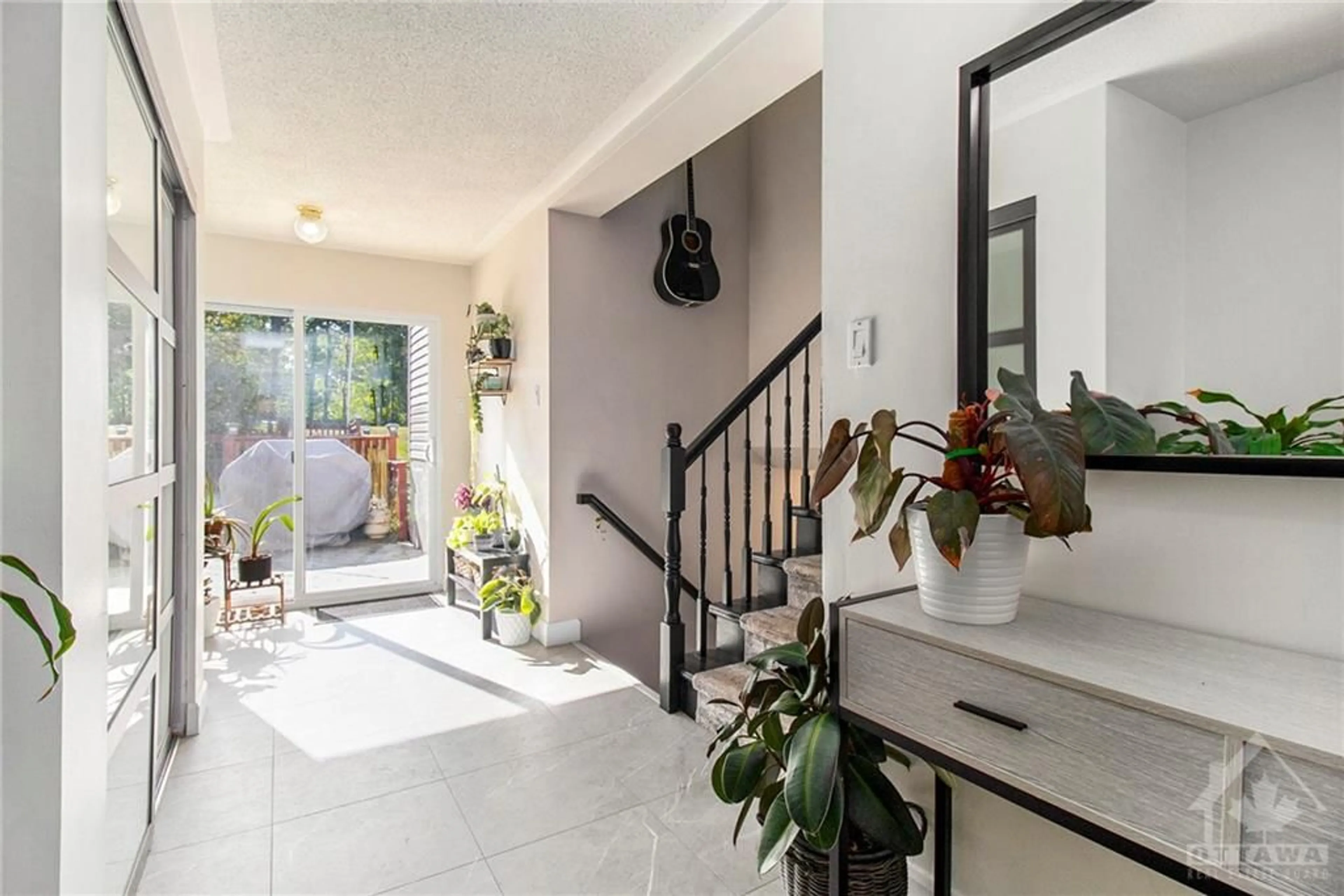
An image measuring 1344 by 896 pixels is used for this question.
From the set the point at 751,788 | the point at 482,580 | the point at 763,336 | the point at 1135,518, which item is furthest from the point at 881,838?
the point at 763,336

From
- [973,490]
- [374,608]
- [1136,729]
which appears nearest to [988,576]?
[973,490]

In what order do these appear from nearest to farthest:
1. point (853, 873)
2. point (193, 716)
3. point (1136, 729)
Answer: point (1136, 729), point (853, 873), point (193, 716)

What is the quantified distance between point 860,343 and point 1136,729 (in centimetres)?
106

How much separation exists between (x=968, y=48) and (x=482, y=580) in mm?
3308

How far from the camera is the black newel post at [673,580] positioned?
9.04 ft

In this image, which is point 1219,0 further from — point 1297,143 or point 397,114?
point 397,114

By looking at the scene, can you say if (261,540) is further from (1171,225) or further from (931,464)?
(1171,225)

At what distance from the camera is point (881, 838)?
51.4 inches

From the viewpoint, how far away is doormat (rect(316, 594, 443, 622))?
419 cm

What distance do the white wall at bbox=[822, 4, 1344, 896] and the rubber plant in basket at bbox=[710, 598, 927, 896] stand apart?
239 millimetres

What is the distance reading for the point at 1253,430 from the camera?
1032mm

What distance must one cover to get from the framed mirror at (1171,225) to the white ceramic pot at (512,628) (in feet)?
9.34

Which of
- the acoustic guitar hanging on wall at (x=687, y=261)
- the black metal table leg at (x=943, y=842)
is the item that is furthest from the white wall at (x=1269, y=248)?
the acoustic guitar hanging on wall at (x=687, y=261)

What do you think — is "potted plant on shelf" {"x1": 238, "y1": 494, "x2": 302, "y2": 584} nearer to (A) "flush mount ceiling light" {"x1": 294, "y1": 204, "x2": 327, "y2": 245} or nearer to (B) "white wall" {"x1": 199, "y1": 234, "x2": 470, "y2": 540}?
(B) "white wall" {"x1": 199, "y1": 234, "x2": 470, "y2": 540}
